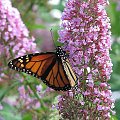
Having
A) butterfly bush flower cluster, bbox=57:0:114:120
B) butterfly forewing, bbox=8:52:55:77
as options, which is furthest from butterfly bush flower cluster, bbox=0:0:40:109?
butterfly bush flower cluster, bbox=57:0:114:120

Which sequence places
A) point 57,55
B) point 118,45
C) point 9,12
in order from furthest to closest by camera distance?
point 118,45 < point 9,12 < point 57,55

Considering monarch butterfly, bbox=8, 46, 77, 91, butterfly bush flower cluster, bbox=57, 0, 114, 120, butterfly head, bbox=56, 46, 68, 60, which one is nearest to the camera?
butterfly bush flower cluster, bbox=57, 0, 114, 120

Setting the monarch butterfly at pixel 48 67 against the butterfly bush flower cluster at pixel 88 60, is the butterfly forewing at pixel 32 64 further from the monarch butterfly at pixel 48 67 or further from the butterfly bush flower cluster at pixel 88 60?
the butterfly bush flower cluster at pixel 88 60

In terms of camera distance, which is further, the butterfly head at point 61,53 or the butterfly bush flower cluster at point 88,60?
the butterfly head at point 61,53

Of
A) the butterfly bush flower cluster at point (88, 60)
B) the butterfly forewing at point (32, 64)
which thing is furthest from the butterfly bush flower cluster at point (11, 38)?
the butterfly bush flower cluster at point (88, 60)

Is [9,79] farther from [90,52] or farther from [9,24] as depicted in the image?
[90,52]

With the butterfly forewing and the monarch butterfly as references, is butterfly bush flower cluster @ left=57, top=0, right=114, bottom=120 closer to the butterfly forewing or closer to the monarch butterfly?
the monarch butterfly

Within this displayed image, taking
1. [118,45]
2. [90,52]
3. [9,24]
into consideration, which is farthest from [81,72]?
[118,45]
